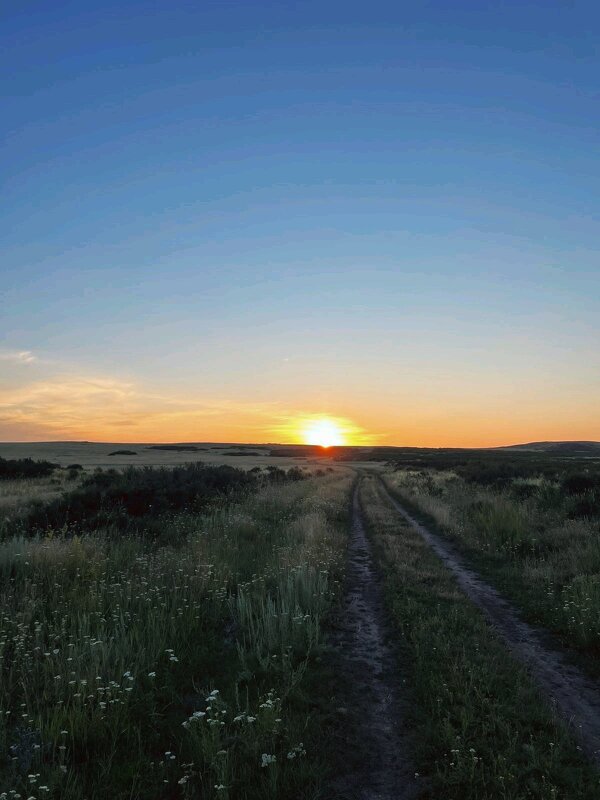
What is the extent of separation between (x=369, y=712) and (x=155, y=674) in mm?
2434

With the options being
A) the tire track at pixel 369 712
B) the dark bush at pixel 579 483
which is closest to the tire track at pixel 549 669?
the tire track at pixel 369 712

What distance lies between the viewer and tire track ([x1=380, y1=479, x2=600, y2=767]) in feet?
17.7

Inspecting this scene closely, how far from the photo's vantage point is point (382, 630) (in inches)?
323

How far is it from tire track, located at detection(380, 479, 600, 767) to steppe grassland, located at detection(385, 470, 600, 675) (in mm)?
348

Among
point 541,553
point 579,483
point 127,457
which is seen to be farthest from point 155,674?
point 127,457

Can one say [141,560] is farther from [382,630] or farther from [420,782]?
[420,782]

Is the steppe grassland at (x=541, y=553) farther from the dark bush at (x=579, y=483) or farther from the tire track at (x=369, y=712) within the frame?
the tire track at (x=369, y=712)

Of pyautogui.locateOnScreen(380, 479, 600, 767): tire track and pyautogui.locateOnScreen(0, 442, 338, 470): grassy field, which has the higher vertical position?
pyautogui.locateOnScreen(380, 479, 600, 767): tire track

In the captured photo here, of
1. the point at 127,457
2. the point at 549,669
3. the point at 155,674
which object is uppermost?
the point at 155,674

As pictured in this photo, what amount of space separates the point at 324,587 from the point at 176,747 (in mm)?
4538

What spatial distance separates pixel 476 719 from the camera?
5195 millimetres

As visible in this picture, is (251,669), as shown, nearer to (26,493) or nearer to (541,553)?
(541,553)

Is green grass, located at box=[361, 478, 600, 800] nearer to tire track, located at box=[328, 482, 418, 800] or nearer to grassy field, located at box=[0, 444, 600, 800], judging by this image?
grassy field, located at box=[0, 444, 600, 800]

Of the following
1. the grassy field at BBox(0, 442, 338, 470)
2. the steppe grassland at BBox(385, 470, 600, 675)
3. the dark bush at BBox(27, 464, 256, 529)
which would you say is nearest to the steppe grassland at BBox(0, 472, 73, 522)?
the dark bush at BBox(27, 464, 256, 529)
